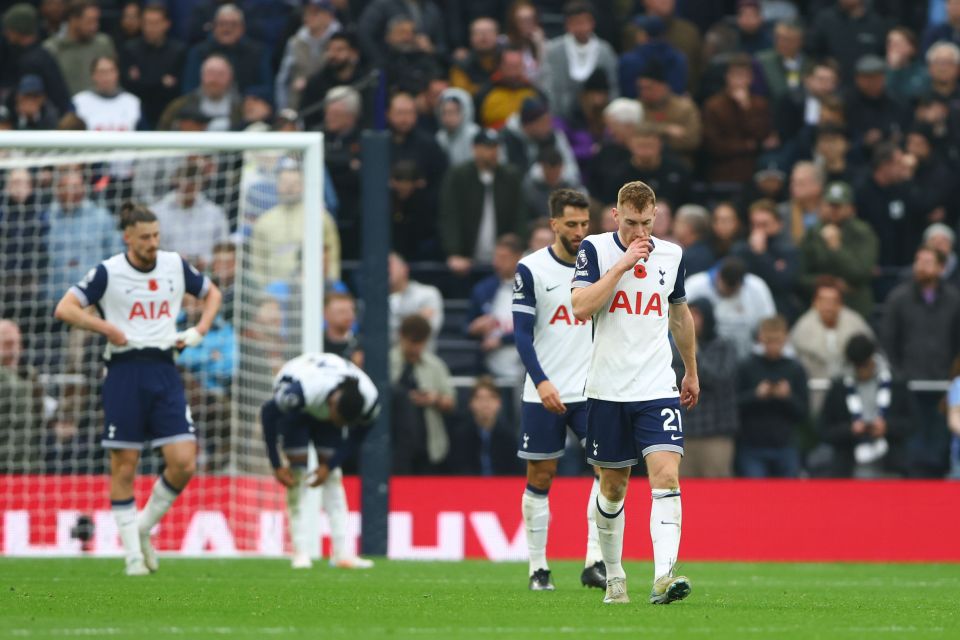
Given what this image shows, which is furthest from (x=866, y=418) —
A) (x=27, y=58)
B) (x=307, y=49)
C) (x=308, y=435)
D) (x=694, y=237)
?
(x=27, y=58)

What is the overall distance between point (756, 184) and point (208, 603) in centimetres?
1136

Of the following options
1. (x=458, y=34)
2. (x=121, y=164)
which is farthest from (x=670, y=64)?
(x=121, y=164)

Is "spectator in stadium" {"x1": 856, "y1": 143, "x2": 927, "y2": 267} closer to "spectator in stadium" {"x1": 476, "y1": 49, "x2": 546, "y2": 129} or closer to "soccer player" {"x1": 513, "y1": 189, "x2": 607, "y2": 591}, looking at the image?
"spectator in stadium" {"x1": 476, "y1": 49, "x2": 546, "y2": 129}

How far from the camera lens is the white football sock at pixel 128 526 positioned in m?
13.5

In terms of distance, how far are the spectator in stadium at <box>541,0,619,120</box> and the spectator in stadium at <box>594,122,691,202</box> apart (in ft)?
5.88

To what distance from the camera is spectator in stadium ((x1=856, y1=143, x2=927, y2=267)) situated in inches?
806

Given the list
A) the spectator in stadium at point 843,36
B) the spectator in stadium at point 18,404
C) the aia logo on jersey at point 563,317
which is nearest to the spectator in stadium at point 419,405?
the spectator in stadium at point 18,404

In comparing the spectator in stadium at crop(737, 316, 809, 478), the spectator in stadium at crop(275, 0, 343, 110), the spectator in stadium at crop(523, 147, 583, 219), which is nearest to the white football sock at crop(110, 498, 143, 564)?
the spectator in stadium at crop(737, 316, 809, 478)

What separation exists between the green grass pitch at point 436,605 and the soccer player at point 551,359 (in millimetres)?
404

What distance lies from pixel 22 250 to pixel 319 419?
16.5ft

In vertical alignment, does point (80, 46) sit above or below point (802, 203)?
above

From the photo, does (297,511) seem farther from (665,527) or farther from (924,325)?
(924,325)

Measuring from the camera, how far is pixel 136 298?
13.5 metres

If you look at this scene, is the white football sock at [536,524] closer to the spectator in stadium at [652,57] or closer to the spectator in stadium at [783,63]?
the spectator in stadium at [652,57]
